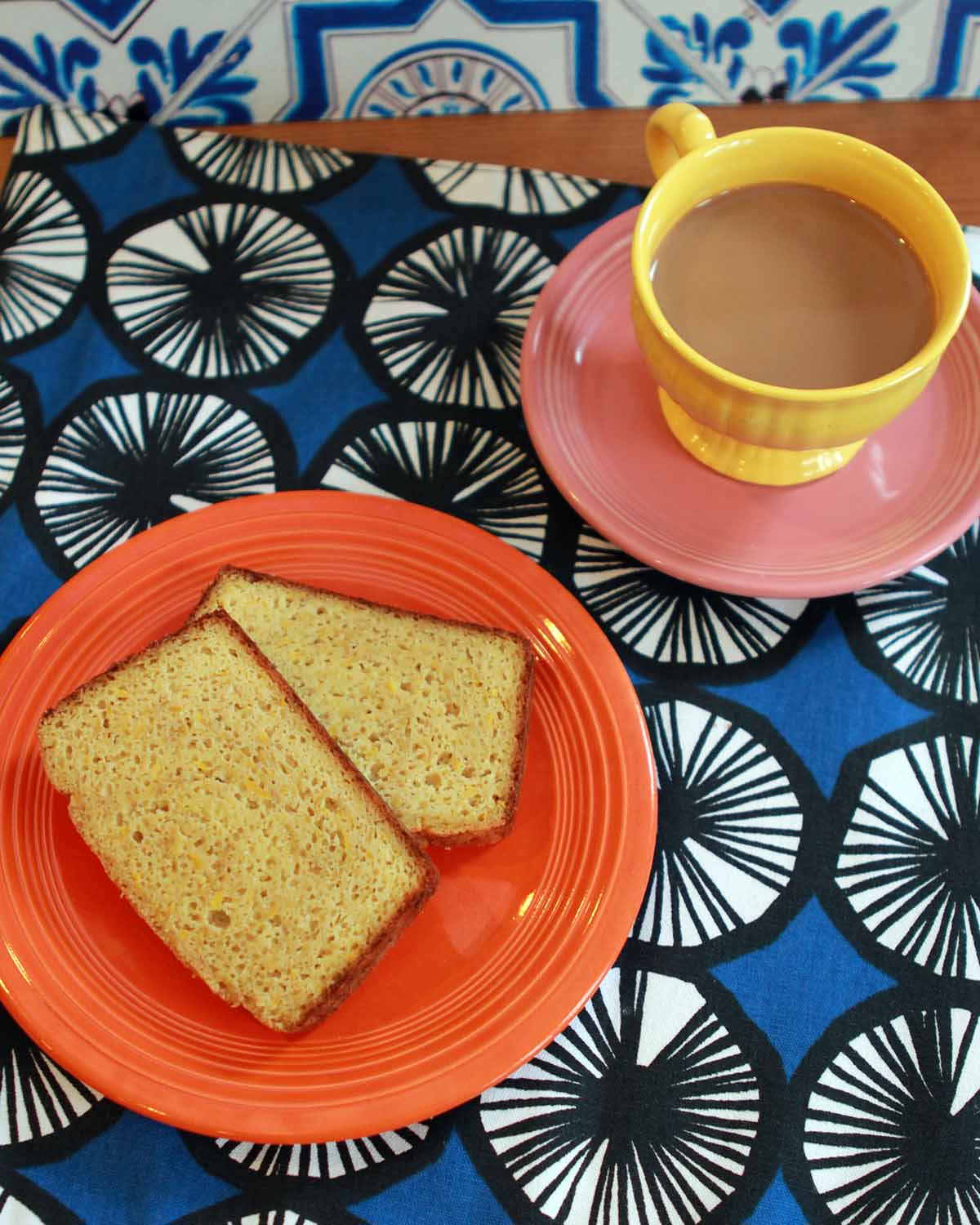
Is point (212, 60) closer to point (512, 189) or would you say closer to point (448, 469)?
point (512, 189)

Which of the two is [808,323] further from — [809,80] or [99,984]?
[99,984]

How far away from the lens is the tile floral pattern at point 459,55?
4.11ft

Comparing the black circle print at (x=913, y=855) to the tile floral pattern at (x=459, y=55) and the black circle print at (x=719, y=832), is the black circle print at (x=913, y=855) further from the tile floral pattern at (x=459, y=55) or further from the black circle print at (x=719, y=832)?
the tile floral pattern at (x=459, y=55)

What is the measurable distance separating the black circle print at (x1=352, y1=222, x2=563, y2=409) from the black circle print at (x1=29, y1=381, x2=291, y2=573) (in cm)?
15

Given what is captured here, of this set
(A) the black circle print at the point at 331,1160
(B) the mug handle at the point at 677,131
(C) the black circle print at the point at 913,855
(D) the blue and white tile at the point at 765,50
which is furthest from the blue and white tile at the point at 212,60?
(A) the black circle print at the point at 331,1160

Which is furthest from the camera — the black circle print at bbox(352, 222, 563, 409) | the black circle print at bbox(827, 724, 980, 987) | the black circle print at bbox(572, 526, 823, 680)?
the black circle print at bbox(352, 222, 563, 409)

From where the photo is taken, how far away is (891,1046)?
0.93m

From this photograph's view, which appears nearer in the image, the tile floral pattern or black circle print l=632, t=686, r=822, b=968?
black circle print l=632, t=686, r=822, b=968

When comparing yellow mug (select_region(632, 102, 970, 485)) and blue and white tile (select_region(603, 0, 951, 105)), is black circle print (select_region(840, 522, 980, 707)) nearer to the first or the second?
yellow mug (select_region(632, 102, 970, 485))

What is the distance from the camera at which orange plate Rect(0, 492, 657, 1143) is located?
86 cm

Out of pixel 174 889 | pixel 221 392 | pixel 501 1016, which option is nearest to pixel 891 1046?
pixel 501 1016

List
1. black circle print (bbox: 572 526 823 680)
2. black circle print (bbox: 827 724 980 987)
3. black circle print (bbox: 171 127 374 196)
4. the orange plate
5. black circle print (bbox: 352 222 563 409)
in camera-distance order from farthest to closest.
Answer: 1. black circle print (bbox: 171 127 374 196)
2. black circle print (bbox: 352 222 563 409)
3. black circle print (bbox: 572 526 823 680)
4. black circle print (bbox: 827 724 980 987)
5. the orange plate

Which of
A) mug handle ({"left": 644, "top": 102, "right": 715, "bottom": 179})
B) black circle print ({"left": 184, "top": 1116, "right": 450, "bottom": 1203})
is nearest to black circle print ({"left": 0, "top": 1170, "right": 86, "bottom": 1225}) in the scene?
black circle print ({"left": 184, "top": 1116, "right": 450, "bottom": 1203})

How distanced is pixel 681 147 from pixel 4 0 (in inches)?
29.6
